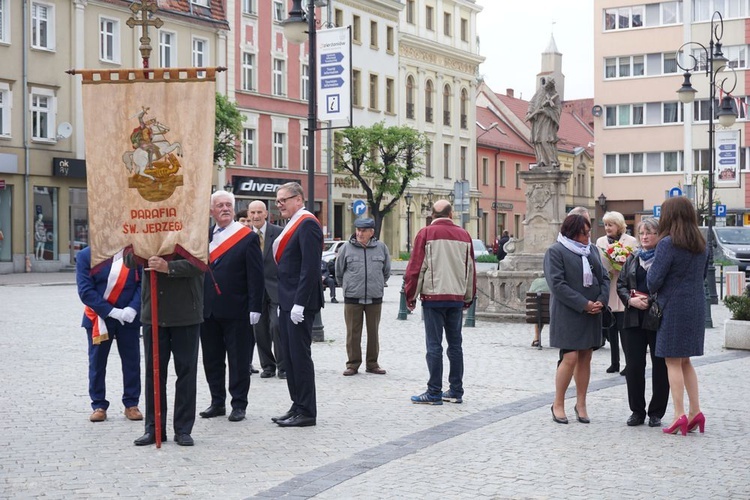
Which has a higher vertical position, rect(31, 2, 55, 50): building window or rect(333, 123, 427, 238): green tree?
rect(31, 2, 55, 50): building window

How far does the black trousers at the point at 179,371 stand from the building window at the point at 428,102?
5860cm

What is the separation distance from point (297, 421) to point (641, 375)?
2915 mm

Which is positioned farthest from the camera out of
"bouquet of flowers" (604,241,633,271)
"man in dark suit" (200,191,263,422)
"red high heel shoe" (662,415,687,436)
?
"bouquet of flowers" (604,241,633,271)

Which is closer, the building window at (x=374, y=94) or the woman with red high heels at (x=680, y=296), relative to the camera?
the woman with red high heels at (x=680, y=296)

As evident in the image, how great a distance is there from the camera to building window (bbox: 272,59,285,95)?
53.9 metres

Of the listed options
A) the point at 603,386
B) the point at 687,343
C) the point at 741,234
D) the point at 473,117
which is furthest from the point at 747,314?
the point at 473,117

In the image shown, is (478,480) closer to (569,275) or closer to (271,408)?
(569,275)

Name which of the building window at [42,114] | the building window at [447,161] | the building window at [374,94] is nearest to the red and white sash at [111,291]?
the building window at [42,114]

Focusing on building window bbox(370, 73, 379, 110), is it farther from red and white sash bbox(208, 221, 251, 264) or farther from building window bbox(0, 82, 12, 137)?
red and white sash bbox(208, 221, 251, 264)

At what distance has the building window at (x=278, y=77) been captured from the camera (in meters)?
53.9

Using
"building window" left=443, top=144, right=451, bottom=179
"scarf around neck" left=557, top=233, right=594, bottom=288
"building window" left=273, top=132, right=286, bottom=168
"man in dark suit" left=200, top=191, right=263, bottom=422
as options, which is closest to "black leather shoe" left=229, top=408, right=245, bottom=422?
"man in dark suit" left=200, top=191, right=263, bottom=422

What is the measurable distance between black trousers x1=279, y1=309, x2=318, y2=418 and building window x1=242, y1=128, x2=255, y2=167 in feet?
139

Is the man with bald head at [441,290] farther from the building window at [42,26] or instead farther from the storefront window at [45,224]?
the building window at [42,26]

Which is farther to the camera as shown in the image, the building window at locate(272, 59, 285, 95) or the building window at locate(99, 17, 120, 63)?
the building window at locate(272, 59, 285, 95)
